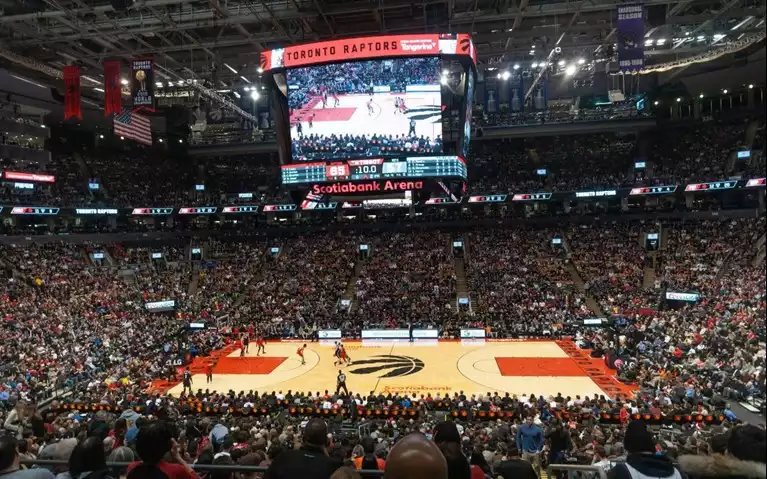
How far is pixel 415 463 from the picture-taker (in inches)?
82.1

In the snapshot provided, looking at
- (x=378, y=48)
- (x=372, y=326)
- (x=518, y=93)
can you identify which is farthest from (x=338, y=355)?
(x=518, y=93)

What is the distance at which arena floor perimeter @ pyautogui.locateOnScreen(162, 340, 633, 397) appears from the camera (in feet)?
69.7

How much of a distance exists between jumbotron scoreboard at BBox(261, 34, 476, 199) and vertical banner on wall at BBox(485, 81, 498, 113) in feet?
96.1

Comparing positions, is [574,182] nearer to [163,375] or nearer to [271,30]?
[271,30]

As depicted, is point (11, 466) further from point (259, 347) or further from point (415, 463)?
point (259, 347)

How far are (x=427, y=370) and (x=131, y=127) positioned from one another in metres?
21.2

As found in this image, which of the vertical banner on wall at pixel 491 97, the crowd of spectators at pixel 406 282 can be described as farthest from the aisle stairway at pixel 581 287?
the vertical banner on wall at pixel 491 97

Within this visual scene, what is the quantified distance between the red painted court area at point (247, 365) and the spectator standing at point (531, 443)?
1683 cm

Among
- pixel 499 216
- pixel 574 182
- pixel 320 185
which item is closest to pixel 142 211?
pixel 499 216

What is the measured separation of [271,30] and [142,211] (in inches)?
1288

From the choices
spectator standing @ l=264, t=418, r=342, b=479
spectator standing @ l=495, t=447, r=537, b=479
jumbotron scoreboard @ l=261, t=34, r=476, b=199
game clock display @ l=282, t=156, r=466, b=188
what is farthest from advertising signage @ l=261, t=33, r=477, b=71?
spectator standing @ l=264, t=418, r=342, b=479

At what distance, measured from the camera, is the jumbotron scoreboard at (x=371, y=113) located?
15148 mm

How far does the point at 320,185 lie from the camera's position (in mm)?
15680

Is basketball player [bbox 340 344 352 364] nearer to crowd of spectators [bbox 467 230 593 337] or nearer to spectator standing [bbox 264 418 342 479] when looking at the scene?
crowd of spectators [bbox 467 230 593 337]
